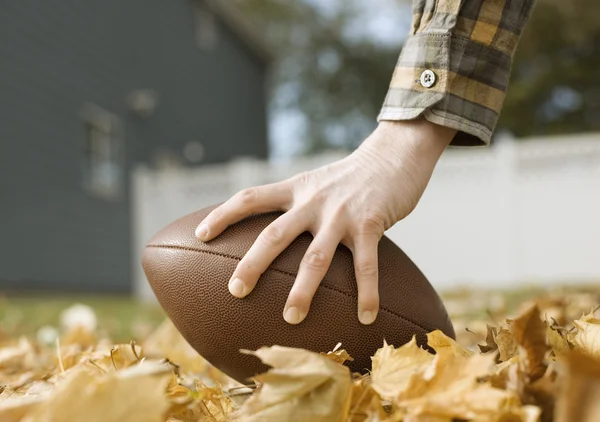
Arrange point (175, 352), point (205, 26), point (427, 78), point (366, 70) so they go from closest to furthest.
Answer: point (427, 78) < point (175, 352) < point (205, 26) < point (366, 70)

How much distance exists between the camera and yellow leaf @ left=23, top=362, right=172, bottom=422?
875mm

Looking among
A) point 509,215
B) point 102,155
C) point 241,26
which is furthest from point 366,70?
point 509,215

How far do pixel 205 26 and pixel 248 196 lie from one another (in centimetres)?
1734

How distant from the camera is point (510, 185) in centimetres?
1180

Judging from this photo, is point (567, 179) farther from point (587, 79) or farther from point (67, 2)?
point (587, 79)

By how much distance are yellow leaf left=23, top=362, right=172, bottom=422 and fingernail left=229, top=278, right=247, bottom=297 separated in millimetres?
576

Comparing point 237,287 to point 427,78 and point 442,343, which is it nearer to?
point 442,343

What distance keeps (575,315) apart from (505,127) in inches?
918

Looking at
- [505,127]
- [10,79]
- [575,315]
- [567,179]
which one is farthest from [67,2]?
[505,127]

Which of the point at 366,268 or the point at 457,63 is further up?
the point at 457,63

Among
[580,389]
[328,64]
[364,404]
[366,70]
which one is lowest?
[364,404]

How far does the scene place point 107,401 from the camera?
88cm

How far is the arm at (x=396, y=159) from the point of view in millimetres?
1481

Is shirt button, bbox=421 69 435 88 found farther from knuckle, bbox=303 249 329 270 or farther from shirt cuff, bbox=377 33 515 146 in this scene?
knuckle, bbox=303 249 329 270
